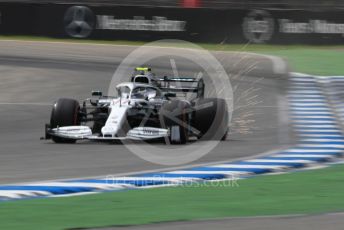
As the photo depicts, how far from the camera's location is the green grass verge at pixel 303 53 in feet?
82.9

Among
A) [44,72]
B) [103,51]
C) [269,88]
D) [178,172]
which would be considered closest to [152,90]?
[178,172]

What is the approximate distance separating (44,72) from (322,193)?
1608 cm

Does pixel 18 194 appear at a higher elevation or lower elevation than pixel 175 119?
lower

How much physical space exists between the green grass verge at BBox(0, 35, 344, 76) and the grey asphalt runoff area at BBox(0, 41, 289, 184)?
2.68ft

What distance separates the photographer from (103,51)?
2958cm

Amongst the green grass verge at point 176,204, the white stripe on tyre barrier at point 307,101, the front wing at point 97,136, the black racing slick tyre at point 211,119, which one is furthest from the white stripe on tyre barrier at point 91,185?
the white stripe on tyre barrier at point 307,101

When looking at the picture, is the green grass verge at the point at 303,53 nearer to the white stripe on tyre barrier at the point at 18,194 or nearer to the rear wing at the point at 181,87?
the rear wing at the point at 181,87

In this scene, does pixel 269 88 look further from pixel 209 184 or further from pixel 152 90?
pixel 209 184

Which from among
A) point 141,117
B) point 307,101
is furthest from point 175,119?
point 307,101

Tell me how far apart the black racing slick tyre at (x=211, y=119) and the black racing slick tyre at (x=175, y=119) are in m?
0.54

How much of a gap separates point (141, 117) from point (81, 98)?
20.9 feet

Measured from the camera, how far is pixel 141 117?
14.3m

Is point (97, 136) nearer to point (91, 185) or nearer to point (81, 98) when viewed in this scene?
point (91, 185)

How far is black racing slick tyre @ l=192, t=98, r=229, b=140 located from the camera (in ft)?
47.7
